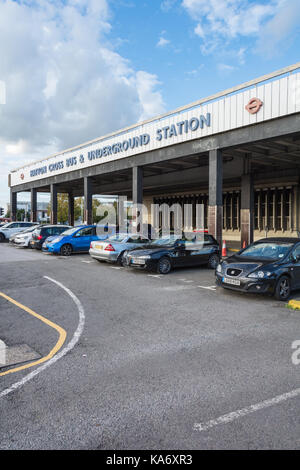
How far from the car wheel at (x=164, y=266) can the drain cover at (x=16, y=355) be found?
7188 mm

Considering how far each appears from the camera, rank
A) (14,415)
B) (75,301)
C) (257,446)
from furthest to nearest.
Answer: (75,301), (14,415), (257,446)

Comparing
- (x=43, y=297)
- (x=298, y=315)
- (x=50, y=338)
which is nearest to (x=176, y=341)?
(x=50, y=338)

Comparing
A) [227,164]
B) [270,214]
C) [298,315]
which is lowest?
[298,315]

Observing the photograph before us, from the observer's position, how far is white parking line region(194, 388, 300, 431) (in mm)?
3182

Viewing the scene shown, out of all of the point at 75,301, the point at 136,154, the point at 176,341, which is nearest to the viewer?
the point at 176,341

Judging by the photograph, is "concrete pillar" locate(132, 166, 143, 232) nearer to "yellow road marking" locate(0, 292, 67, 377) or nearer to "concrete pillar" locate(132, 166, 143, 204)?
"concrete pillar" locate(132, 166, 143, 204)

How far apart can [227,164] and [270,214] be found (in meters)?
5.33

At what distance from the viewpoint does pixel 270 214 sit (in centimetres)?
2458

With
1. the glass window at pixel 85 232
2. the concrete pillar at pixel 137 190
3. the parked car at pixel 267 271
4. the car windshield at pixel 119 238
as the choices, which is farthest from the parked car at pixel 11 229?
the parked car at pixel 267 271

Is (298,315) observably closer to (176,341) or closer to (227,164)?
(176,341)

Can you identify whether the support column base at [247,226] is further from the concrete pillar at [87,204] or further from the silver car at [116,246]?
the concrete pillar at [87,204]

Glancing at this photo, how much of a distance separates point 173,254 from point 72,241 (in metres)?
7.39

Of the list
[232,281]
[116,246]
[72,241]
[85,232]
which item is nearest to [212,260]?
[116,246]

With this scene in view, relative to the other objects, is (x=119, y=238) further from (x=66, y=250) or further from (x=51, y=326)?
(x=51, y=326)
